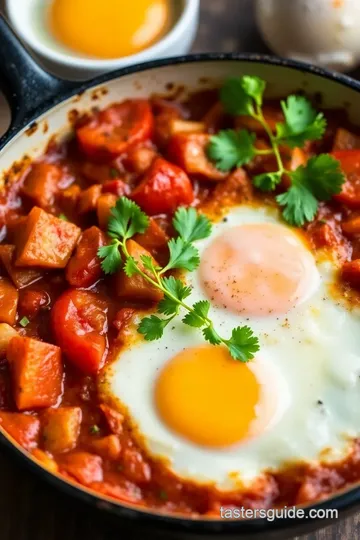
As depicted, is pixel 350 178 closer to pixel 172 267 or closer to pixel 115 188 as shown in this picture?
pixel 172 267

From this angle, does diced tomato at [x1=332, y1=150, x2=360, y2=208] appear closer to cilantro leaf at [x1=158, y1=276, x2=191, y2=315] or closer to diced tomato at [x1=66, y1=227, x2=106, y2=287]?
cilantro leaf at [x1=158, y1=276, x2=191, y2=315]

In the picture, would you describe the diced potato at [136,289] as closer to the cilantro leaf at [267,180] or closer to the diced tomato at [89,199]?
Result: the diced tomato at [89,199]

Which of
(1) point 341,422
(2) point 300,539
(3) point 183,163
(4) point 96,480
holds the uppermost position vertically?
(3) point 183,163

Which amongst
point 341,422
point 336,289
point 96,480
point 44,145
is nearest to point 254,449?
point 341,422

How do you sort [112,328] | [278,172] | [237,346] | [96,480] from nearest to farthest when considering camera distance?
[96,480], [237,346], [112,328], [278,172]

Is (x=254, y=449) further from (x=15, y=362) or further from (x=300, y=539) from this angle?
(x=15, y=362)

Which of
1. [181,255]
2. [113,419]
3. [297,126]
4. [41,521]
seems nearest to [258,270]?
[181,255]

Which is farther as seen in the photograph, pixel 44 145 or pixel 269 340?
pixel 44 145
